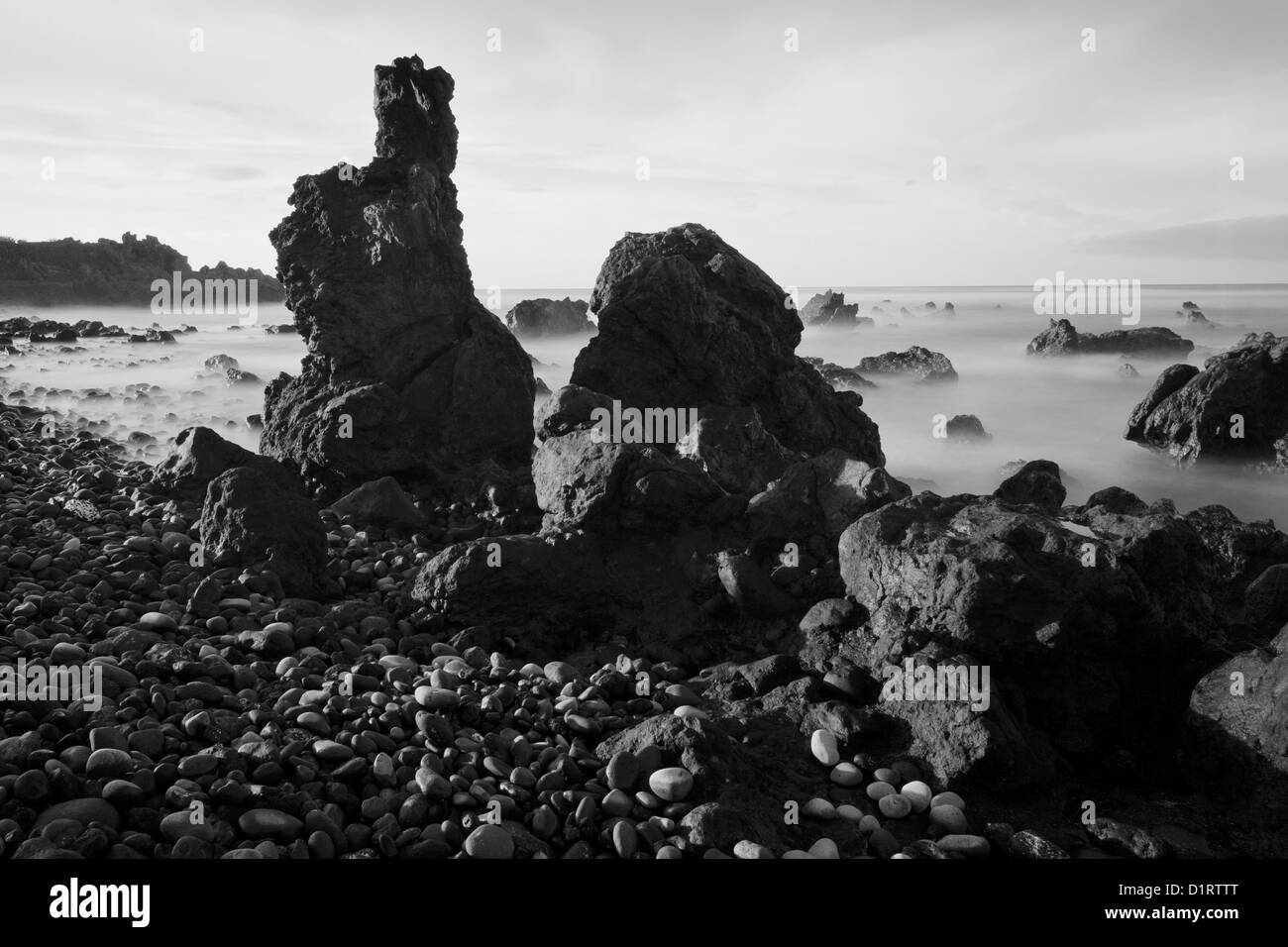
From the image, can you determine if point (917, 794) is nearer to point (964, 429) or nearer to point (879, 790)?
point (879, 790)

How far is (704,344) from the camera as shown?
Answer: 34.9 ft

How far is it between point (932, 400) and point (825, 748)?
1910cm

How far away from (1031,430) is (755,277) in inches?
539

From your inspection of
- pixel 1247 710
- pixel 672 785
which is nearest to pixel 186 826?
pixel 672 785

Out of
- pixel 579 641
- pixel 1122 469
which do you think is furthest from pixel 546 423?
pixel 1122 469

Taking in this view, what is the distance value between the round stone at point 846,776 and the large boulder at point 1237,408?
12124 mm

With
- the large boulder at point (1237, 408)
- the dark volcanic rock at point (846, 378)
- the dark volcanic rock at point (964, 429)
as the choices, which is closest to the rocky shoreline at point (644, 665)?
the large boulder at point (1237, 408)

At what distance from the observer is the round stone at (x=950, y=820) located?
467 centimetres

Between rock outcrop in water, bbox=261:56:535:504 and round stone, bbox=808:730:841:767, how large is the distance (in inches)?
260

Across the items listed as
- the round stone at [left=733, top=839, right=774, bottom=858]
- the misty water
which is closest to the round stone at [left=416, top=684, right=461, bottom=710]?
the round stone at [left=733, top=839, right=774, bottom=858]

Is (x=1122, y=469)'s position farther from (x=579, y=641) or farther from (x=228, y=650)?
(x=228, y=650)

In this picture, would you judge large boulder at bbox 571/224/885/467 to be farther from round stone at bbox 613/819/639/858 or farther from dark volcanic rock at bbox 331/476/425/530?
round stone at bbox 613/819/639/858

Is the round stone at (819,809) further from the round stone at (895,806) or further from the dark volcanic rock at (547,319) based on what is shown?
the dark volcanic rock at (547,319)

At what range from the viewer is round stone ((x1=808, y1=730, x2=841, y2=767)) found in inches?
204
